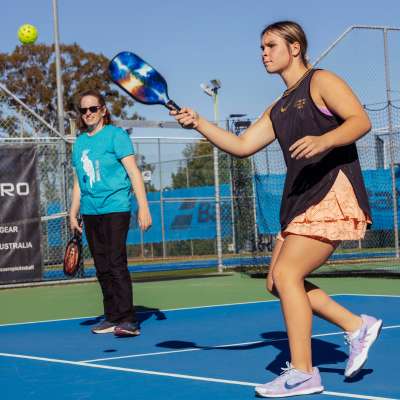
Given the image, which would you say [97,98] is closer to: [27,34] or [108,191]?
[108,191]

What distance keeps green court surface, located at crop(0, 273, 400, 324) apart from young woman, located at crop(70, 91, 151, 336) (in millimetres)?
1823

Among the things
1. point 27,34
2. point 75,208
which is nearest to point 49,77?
point 27,34

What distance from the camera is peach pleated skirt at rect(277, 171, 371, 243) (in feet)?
16.5

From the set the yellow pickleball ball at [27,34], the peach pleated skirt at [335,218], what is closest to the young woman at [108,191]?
the peach pleated skirt at [335,218]

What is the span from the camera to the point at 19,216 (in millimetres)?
14617

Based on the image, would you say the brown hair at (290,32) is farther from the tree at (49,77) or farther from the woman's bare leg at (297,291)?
the tree at (49,77)

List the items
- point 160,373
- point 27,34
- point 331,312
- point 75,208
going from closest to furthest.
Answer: point 331,312
point 160,373
point 75,208
point 27,34

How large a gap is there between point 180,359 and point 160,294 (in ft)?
20.2

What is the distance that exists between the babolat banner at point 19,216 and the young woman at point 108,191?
20.9ft

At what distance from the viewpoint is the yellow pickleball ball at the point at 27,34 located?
21.2 metres

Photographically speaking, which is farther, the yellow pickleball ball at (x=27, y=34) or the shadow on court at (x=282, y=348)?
the yellow pickleball ball at (x=27, y=34)

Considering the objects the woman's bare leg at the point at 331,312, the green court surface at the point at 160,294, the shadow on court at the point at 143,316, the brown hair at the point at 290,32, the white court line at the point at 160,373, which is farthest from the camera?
the green court surface at the point at 160,294

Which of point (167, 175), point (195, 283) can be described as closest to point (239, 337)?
point (195, 283)

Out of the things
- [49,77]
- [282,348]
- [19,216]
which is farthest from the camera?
[49,77]
